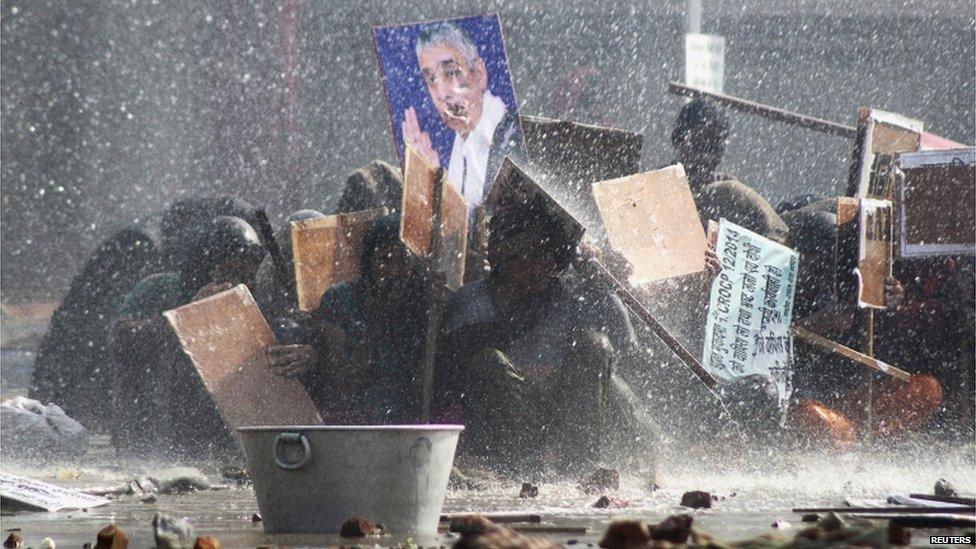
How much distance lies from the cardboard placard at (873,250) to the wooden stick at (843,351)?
0.22m

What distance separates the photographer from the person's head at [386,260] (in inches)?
321

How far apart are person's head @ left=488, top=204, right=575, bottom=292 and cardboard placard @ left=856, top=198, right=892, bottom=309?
1455 mm

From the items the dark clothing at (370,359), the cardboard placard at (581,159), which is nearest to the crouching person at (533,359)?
the dark clothing at (370,359)

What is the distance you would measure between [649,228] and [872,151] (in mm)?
1619

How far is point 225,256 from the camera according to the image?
889cm

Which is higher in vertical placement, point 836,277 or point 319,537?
point 836,277

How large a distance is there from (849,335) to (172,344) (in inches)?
125

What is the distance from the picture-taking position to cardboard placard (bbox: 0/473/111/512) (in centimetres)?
637

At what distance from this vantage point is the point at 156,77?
15578 millimetres

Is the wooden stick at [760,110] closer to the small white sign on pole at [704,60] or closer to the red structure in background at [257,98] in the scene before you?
the small white sign on pole at [704,60]

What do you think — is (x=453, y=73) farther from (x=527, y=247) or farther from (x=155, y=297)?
(x=155, y=297)

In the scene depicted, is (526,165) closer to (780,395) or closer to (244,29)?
(780,395)

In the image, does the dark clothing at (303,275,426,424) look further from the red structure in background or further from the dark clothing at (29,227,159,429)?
the red structure in background

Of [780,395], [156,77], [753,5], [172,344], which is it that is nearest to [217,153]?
[156,77]
